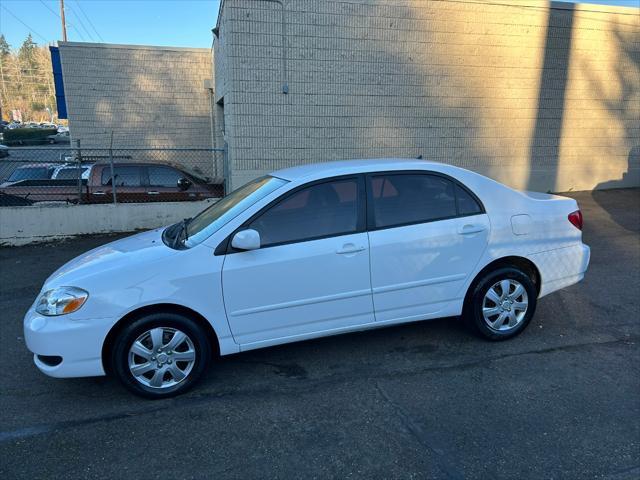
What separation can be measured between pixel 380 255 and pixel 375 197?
1.56ft

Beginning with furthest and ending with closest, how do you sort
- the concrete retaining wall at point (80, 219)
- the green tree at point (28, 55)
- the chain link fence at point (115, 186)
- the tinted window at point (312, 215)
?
1. the green tree at point (28, 55)
2. the chain link fence at point (115, 186)
3. the concrete retaining wall at point (80, 219)
4. the tinted window at point (312, 215)

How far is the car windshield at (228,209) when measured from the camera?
3.53 meters

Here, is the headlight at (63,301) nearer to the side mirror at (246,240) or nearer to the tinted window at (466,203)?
the side mirror at (246,240)

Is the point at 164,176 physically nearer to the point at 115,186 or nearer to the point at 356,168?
the point at 115,186

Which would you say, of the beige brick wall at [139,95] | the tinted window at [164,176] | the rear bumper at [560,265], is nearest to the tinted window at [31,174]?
the tinted window at [164,176]

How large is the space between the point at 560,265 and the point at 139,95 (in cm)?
1559

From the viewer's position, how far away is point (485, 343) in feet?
13.5

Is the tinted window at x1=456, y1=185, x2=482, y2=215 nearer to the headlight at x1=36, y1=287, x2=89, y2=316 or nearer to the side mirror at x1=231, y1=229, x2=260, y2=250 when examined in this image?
the side mirror at x1=231, y1=229, x2=260, y2=250

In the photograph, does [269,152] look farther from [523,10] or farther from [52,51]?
[52,51]

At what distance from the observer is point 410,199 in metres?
3.82

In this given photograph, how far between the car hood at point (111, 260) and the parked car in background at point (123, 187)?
519 centimetres

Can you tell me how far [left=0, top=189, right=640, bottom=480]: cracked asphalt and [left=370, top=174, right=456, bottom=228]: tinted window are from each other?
118 cm

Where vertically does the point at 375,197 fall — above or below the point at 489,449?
above

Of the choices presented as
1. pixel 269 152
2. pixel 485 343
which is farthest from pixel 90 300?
pixel 269 152
